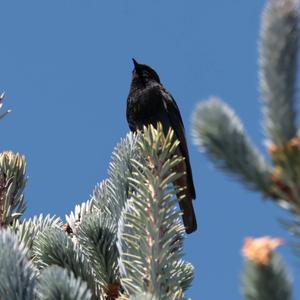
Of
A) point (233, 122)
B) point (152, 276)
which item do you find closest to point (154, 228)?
point (152, 276)

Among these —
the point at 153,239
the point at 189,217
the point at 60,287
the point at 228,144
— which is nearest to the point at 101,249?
the point at 153,239

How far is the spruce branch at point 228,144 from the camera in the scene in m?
1.03

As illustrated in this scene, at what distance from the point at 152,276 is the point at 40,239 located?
465 mm

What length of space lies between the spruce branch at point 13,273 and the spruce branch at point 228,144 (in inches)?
27.1

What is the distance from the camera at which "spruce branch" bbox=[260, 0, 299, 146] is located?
38.6 inches

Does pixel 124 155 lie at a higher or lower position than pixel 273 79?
higher

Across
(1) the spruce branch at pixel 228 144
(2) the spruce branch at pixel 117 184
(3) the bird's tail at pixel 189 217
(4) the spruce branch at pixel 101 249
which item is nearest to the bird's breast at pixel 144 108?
(3) the bird's tail at pixel 189 217

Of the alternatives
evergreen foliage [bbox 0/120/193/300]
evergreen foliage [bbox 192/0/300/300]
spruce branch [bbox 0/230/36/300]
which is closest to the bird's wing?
evergreen foliage [bbox 0/120/193/300]

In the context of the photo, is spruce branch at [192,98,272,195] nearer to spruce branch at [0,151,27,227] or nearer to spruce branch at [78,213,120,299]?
spruce branch at [78,213,120,299]

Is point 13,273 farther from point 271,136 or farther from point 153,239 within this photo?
point 271,136

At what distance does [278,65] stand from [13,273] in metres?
0.85

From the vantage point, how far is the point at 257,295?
950mm

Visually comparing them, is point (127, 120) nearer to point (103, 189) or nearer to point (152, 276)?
point (103, 189)

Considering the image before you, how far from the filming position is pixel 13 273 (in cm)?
155
